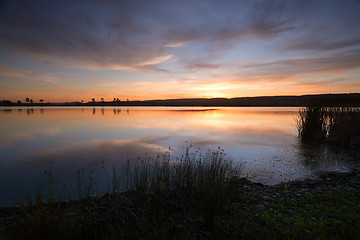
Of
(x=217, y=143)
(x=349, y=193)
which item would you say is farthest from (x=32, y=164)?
A: (x=349, y=193)

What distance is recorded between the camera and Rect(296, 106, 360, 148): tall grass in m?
13.9

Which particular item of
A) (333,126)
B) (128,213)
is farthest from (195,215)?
(333,126)

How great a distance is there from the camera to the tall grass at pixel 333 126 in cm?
1395

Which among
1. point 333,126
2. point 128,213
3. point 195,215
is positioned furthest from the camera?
point 333,126

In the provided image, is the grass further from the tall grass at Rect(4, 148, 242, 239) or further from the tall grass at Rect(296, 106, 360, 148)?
the tall grass at Rect(296, 106, 360, 148)

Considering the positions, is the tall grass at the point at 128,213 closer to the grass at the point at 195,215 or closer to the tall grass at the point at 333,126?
the grass at the point at 195,215

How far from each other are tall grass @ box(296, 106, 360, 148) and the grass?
1043 centimetres

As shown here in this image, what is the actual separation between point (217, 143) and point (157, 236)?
1244 cm

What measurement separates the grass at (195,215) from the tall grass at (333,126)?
10.4 m

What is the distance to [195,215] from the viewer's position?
15.9 ft

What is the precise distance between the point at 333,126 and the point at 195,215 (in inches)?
636

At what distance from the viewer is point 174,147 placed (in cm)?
1416

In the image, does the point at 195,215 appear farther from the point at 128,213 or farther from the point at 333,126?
the point at 333,126

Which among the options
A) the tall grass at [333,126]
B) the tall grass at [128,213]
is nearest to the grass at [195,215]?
the tall grass at [128,213]
